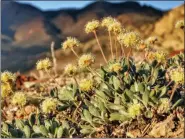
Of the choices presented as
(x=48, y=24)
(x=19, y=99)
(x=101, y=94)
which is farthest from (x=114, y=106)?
(x=48, y=24)

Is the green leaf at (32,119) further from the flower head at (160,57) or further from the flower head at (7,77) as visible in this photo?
the flower head at (160,57)

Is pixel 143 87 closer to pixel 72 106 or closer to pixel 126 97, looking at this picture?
pixel 126 97

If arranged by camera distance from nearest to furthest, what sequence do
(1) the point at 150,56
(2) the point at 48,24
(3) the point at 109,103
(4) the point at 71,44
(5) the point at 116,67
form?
(5) the point at 116,67
(3) the point at 109,103
(4) the point at 71,44
(1) the point at 150,56
(2) the point at 48,24

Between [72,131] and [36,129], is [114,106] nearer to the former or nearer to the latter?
[72,131]

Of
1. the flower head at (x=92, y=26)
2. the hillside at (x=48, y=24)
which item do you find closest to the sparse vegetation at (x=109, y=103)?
the flower head at (x=92, y=26)

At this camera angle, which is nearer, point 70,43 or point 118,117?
point 118,117

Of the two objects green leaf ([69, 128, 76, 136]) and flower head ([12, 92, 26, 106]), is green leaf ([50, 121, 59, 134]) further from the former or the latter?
flower head ([12, 92, 26, 106])

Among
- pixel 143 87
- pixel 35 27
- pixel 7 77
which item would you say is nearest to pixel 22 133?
pixel 7 77
